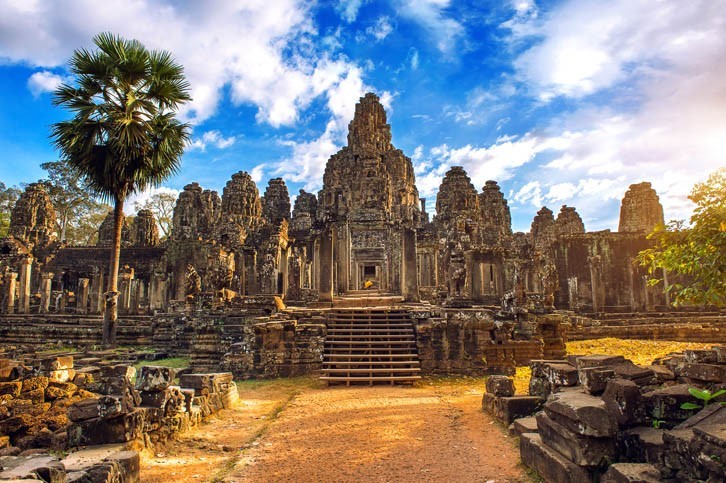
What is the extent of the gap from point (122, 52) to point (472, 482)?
1515 centimetres

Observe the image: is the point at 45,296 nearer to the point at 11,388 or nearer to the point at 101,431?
the point at 11,388

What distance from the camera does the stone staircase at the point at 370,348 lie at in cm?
1047

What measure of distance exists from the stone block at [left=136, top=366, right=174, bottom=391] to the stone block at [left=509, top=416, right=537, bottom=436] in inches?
197

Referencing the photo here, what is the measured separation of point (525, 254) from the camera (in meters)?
26.0

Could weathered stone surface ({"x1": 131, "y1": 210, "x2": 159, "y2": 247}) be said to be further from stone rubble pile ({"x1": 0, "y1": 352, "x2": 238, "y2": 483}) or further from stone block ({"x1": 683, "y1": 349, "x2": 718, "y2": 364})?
stone block ({"x1": 683, "y1": 349, "x2": 718, "y2": 364})

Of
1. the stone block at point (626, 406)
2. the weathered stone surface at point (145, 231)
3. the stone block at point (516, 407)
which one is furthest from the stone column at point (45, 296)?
the stone block at point (626, 406)

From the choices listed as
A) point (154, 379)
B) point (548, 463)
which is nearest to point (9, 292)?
point (154, 379)

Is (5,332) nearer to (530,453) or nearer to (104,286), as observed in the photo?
(104,286)

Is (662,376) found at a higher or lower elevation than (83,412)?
higher

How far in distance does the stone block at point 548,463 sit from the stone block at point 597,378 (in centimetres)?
85

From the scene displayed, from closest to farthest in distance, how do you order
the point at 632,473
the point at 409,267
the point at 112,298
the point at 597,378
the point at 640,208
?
the point at 632,473 < the point at 597,378 < the point at 112,298 < the point at 409,267 < the point at 640,208

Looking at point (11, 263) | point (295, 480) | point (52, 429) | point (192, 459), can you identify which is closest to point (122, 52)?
point (52, 429)

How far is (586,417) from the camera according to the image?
4172 millimetres

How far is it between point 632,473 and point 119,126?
15.0m
